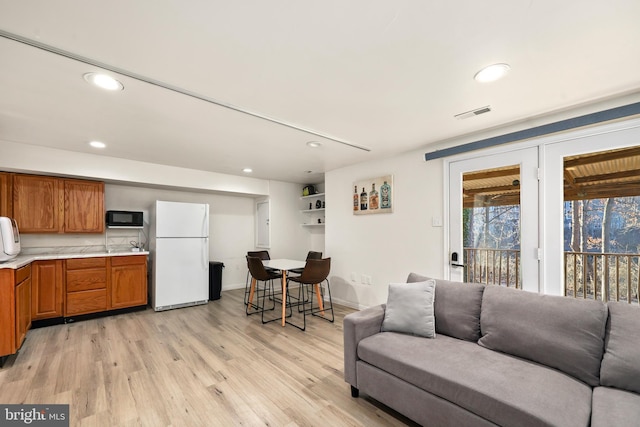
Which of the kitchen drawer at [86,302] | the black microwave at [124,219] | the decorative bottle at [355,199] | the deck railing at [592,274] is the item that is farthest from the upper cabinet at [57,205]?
the deck railing at [592,274]

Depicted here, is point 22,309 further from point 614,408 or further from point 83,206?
point 614,408

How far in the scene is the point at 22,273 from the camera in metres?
2.99

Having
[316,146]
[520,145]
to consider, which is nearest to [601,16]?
Result: [520,145]

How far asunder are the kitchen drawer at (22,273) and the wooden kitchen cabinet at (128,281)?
870 millimetres

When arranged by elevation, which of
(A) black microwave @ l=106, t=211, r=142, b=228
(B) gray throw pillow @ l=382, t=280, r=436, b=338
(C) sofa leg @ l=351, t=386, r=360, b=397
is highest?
(A) black microwave @ l=106, t=211, r=142, b=228

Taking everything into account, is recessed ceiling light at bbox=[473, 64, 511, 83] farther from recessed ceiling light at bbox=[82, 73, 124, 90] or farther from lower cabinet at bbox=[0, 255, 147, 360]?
lower cabinet at bbox=[0, 255, 147, 360]

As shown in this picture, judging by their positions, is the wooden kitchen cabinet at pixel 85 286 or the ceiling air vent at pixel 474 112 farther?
the wooden kitchen cabinet at pixel 85 286

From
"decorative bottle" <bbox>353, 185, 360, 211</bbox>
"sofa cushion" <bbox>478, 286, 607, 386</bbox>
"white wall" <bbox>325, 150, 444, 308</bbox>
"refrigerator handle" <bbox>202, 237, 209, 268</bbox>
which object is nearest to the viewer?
"sofa cushion" <bbox>478, 286, 607, 386</bbox>

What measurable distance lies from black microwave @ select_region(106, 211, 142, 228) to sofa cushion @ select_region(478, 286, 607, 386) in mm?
4834

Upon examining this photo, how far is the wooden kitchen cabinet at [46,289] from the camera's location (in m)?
3.50

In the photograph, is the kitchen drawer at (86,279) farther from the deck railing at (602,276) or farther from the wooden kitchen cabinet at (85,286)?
the deck railing at (602,276)

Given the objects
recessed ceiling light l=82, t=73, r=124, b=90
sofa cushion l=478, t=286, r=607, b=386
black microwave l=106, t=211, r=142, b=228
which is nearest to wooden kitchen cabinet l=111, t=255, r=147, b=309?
black microwave l=106, t=211, r=142, b=228

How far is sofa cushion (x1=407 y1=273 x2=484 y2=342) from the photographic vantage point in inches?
84.3

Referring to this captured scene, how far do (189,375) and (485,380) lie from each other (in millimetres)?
2288
